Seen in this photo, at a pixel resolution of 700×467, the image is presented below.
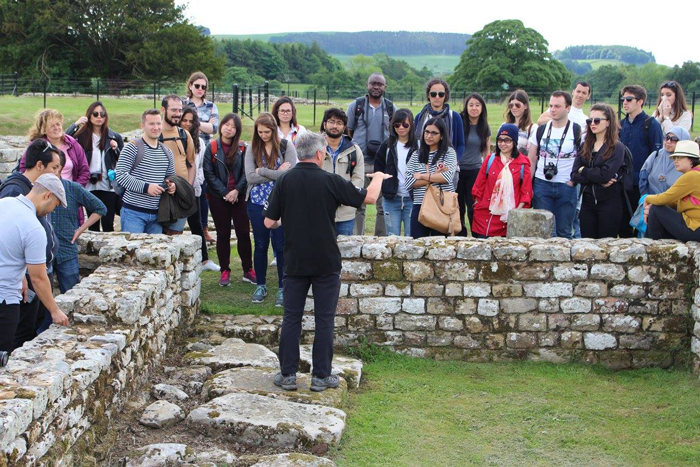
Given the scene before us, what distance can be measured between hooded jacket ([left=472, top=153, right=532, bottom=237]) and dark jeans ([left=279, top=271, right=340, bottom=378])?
2.91m

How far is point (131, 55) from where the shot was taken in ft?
147

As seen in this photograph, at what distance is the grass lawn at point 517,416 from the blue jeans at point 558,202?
7.26 ft

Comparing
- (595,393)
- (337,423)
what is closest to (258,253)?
(337,423)

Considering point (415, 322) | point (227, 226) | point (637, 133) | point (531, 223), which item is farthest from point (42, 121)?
point (637, 133)

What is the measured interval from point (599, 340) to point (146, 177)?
16.3ft

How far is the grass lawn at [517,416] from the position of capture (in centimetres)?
539

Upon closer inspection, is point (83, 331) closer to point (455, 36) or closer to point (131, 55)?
point (131, 55)

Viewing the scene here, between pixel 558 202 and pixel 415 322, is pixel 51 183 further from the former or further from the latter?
pixel 558 202

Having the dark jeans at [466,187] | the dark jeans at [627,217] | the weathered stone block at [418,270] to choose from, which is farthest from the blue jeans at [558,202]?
the weathered stone block at [418,270]

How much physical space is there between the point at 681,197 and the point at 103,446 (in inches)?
224

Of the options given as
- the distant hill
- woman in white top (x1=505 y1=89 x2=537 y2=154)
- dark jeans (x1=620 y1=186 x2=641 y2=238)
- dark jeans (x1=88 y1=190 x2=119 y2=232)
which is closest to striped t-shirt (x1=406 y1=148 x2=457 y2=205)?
woman in white top (x1=505 y1=89 x2=537 y2=154)

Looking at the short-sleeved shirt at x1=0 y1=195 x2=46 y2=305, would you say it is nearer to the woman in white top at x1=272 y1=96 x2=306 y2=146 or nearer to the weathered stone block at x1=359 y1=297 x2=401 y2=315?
the weathered stone block at x1=359 y1=297 x2=401 y2=315

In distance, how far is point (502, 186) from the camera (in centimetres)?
820

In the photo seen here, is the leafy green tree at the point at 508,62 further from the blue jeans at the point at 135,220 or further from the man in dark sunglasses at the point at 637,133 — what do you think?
the blue jeans at the point at 135,220
